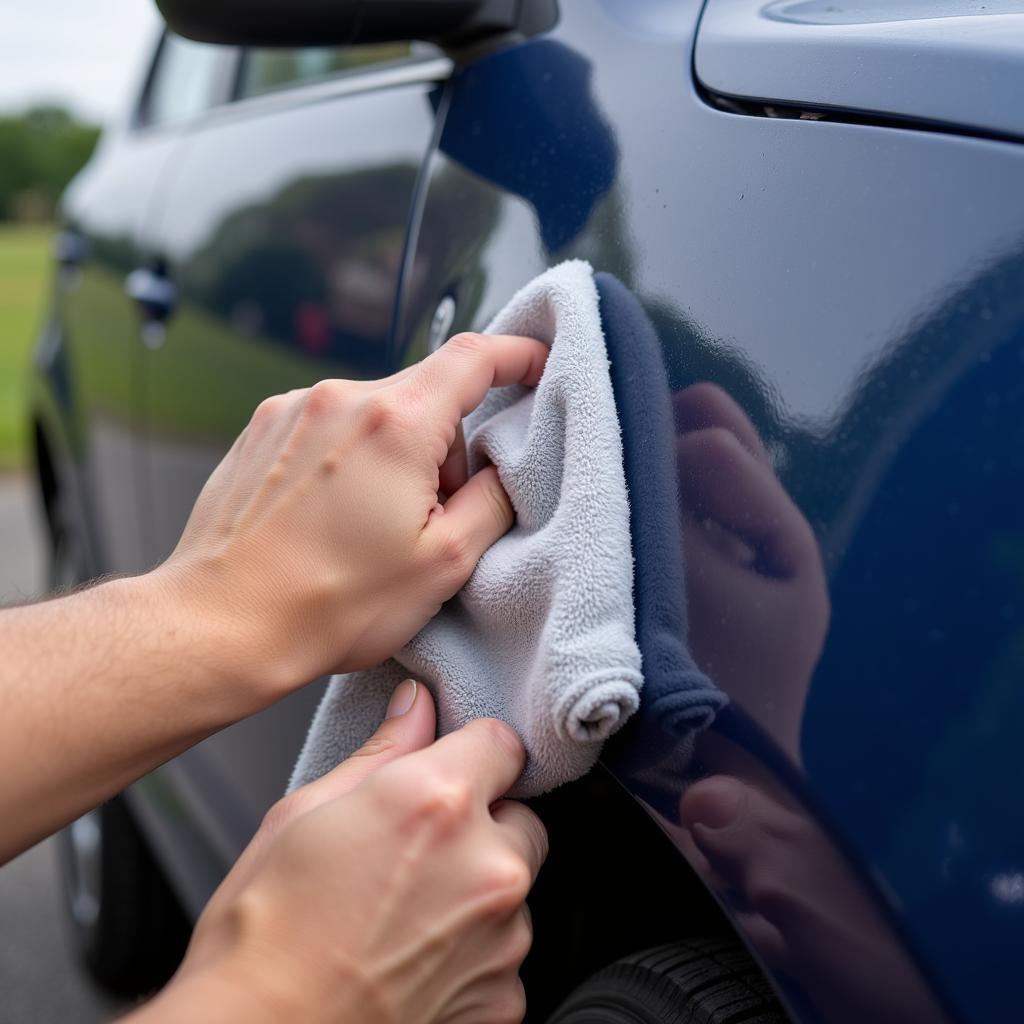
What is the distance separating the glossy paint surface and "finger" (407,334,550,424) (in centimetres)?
12

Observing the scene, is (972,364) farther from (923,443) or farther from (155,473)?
(155,473)

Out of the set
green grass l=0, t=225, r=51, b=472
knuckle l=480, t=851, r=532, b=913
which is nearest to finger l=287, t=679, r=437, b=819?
knuckle l=480, t=851, r=532, b=913

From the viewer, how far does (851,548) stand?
0.66 metres

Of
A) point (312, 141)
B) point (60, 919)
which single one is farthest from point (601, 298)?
point (60, 919)

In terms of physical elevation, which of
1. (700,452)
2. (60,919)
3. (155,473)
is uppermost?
(700,452)

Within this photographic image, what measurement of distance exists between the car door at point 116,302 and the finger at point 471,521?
1.09 metres

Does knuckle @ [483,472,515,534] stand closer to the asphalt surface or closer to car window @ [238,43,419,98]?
car window @ [238,43,419,98]

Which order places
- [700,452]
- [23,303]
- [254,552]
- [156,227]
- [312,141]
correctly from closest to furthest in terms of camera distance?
[700,452], [254,552], [312,141], [156,227], [23,303]

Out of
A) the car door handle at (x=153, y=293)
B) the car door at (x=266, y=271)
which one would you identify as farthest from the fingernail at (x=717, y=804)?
the car door handle at (x=153, y=293)

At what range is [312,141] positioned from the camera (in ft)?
4.85

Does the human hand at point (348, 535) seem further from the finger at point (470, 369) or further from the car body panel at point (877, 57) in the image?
the car body panel at point (877, 57)

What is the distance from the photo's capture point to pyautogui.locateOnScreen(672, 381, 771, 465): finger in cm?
73

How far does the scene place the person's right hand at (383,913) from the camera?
27.8 inches

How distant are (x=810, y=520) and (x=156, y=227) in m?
1.54
